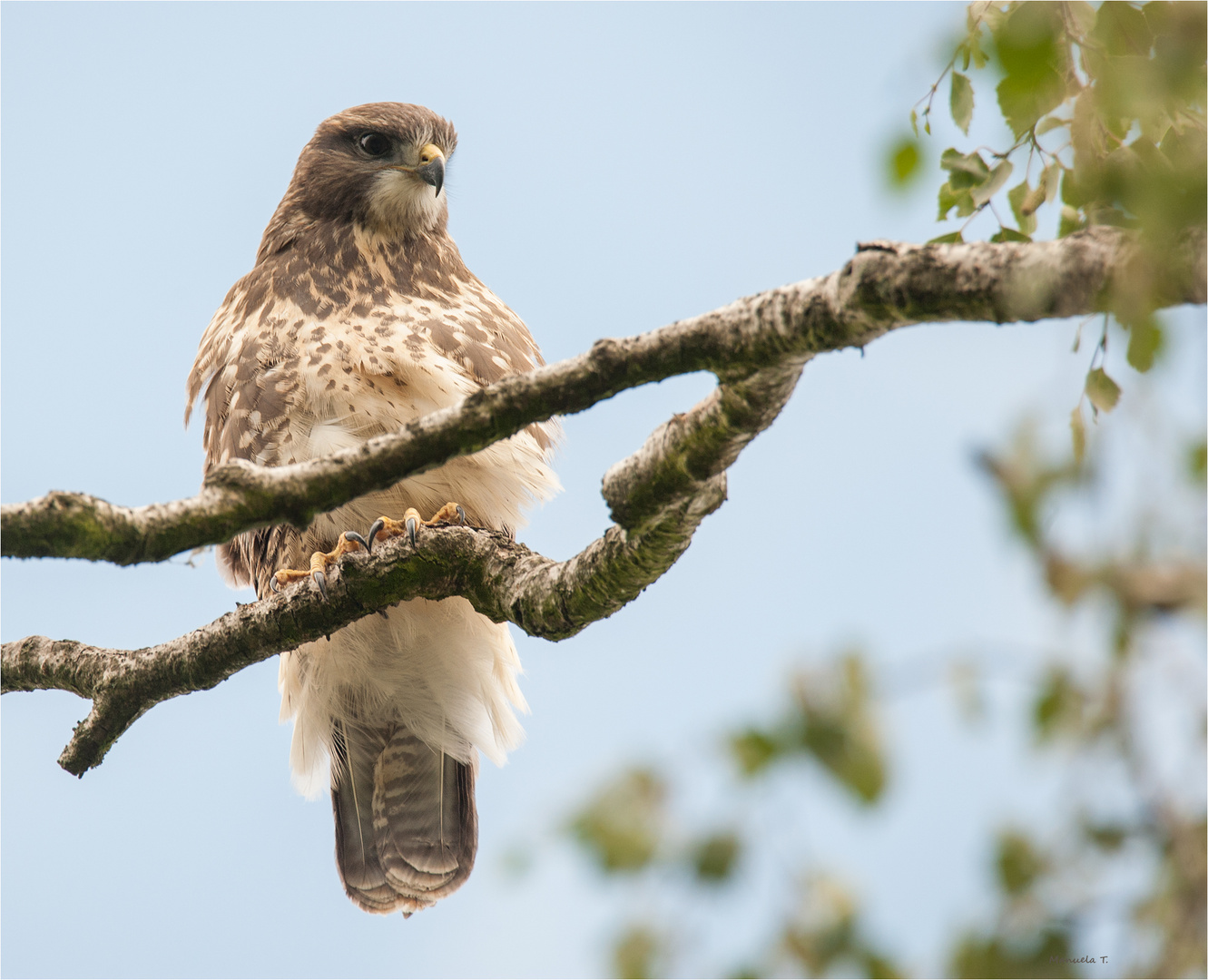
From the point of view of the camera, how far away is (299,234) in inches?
175

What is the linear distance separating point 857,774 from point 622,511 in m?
1.54

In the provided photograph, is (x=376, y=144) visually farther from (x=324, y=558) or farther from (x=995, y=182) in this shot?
(x=995, y=182)

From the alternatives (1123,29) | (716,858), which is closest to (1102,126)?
(1123,29)

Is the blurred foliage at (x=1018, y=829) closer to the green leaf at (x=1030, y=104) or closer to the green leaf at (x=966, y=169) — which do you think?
the green leaf at (x=1030, y=104)

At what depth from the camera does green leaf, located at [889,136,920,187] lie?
1782 millimetres

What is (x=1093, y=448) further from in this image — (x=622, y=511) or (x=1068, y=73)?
(x=622, y=511)

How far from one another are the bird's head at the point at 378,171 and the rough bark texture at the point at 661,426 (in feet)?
6.53

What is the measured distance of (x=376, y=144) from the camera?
465 centimetres

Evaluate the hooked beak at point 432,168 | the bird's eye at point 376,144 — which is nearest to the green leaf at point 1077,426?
the hooked beak at point 432,168

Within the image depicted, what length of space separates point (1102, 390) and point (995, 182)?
0.58 meters

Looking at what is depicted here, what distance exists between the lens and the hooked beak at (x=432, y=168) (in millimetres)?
4480

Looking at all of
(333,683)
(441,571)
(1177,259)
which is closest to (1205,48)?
(1177,259)

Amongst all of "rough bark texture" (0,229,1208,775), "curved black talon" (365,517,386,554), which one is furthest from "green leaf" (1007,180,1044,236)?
"curved black talon" (365,517,386,554)

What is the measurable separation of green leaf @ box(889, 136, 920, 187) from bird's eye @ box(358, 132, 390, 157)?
10.7ft
